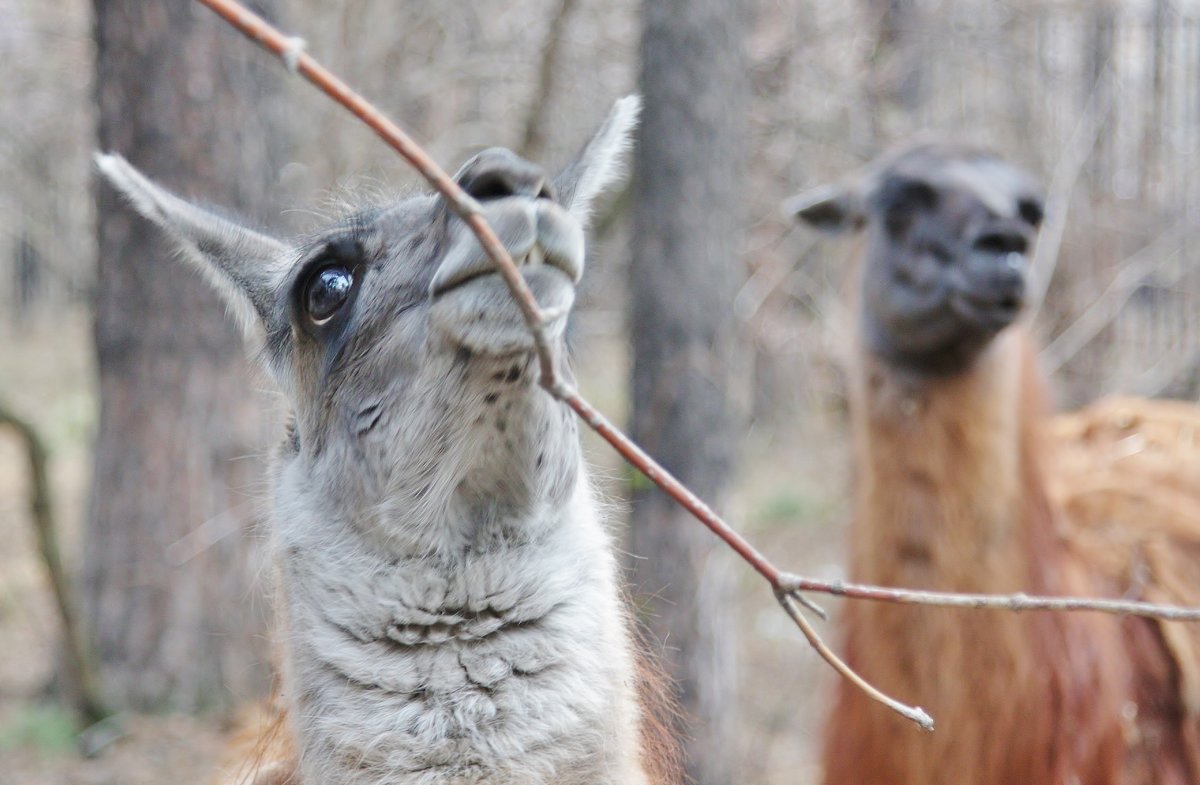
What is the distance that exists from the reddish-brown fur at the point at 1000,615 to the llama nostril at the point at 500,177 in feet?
9.36

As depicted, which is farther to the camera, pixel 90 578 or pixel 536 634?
pixel 90 578

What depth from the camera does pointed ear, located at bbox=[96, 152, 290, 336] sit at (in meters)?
2.37

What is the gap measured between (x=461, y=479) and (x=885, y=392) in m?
2.80

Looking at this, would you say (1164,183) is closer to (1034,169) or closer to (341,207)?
(1034,169)

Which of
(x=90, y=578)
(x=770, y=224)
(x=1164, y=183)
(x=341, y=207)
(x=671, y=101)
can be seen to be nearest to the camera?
(x=341, y=207)

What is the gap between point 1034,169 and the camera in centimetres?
921

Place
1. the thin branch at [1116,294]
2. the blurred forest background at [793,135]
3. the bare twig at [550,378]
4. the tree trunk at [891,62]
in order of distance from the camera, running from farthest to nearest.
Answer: the tree trunk at [891,62] < the thin branch at [1116,294] < the blurred forest background at [793,135] < the bare twig at [550,378]

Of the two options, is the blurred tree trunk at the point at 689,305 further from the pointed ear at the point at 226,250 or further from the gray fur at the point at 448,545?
the gray fur at the point at 448,545

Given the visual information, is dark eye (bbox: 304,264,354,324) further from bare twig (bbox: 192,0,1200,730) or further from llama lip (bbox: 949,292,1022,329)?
llama lip (bbox: 949,292,1022,329)

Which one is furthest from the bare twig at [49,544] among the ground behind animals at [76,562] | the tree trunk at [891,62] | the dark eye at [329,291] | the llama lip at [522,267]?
Result: the tree trunk at [891,62]

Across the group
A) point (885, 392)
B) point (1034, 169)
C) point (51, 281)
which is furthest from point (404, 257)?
point (51, 281)

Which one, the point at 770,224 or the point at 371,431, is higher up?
the point at 770,224

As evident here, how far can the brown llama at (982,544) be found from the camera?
4184 mm

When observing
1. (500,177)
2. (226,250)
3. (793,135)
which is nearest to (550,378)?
(500,177)
